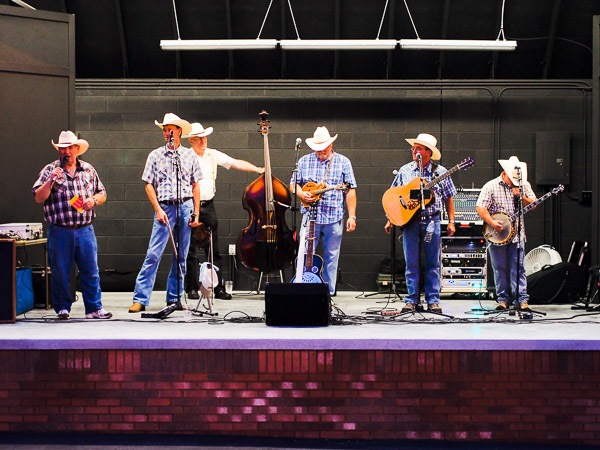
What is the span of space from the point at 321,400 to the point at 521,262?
323 centimetres

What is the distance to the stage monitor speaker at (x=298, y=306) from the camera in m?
5.75

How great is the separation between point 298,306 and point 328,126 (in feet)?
16.9

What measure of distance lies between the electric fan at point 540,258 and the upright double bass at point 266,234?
3.35 metres

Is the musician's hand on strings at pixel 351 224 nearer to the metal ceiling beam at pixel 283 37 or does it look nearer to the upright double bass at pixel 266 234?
the upright double bass at pixel 266 234

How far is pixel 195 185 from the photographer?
7.30 metres

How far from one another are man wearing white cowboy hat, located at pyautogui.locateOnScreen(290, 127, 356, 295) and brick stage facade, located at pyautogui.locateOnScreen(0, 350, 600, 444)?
255 cm

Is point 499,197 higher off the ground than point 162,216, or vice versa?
point 499,197

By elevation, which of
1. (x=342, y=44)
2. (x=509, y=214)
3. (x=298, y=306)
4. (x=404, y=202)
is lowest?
(x=298, y=306)

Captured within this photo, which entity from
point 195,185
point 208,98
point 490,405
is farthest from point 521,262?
point 208,98

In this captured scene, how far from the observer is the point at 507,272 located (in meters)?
7.55

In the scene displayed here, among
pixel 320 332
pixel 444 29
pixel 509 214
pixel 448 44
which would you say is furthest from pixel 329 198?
pixel 444 29

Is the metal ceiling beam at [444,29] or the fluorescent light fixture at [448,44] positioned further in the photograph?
the metal ceiling beam at [444,29]

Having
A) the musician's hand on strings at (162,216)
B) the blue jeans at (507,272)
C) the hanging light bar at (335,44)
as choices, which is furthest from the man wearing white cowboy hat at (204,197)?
the blue jeans at (507,272)

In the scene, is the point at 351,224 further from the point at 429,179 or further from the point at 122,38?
the point at 122,38
